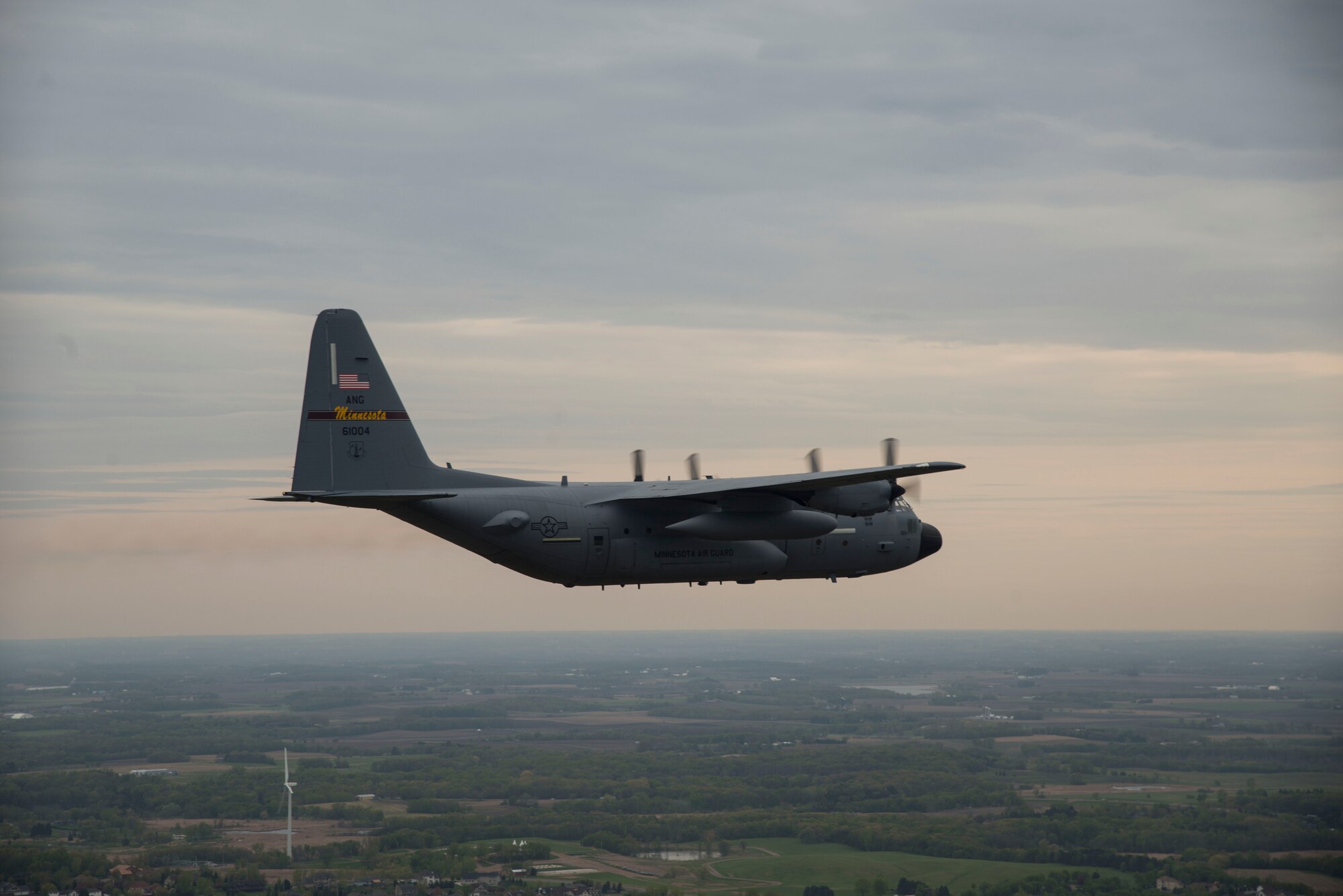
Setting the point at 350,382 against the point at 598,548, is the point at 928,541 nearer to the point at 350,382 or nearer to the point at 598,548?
the point at 598,548

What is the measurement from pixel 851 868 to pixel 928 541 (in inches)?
2821

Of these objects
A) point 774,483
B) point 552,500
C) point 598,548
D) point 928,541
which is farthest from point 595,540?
point 928,541

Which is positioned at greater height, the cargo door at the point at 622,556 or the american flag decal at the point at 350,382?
the american flag decal at the point at 350,382

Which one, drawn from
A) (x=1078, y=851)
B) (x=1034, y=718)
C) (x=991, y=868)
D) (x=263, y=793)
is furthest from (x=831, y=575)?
(x=1034, y=718)

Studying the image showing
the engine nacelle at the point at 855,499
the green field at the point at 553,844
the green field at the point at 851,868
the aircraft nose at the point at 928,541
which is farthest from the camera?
the green field at the point at 553,844

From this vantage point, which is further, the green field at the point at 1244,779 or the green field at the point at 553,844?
the green field at the point at 1244,779

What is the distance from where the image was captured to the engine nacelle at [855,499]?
37.3 meters

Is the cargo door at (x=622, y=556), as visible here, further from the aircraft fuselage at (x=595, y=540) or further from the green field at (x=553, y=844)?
the green field at (x=553, y=844)

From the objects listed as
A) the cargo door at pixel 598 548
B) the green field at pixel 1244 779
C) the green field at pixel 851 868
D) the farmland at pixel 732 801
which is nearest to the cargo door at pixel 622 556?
the cargo door at pixel 598 548

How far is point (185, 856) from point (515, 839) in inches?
1247

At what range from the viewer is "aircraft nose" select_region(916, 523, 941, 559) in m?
42.2

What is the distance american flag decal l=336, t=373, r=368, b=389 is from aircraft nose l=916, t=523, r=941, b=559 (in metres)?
19.7

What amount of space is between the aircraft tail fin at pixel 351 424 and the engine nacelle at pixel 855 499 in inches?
466

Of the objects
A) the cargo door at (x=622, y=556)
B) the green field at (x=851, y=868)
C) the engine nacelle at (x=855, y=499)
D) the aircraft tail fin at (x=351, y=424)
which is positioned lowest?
the green field at (x=851, y=868)
